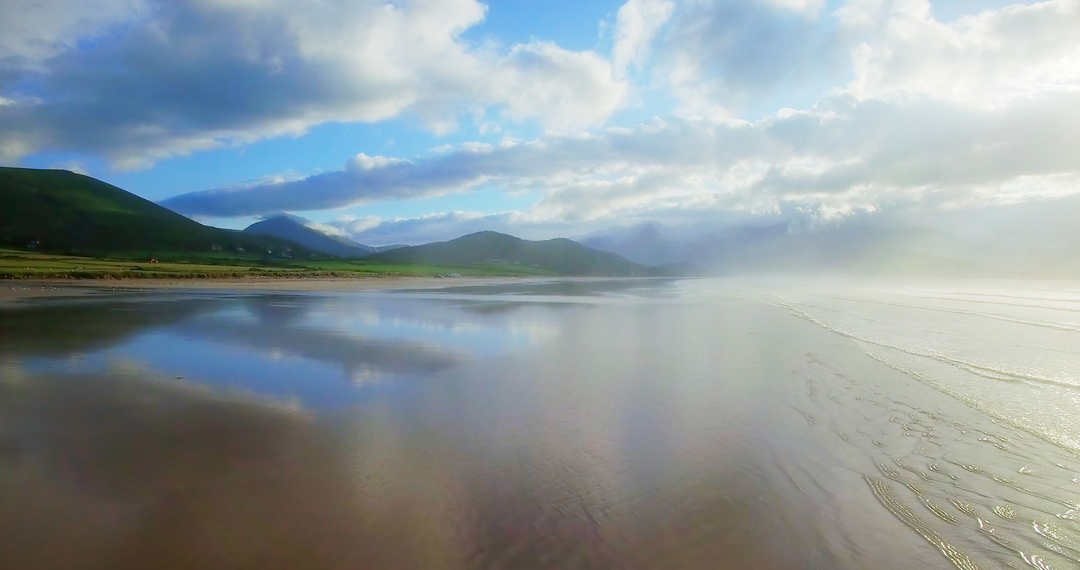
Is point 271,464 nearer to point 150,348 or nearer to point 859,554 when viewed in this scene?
point 859,554

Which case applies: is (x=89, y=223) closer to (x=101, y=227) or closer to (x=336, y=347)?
(x=101, y=227)

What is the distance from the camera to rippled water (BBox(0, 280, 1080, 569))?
5.08 metres

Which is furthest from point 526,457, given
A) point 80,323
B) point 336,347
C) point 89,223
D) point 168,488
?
point 89,223

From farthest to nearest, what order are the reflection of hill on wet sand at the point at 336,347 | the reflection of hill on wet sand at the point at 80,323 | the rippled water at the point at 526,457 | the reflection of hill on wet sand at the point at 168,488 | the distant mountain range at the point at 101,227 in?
1. the distant mountain range at the point at 101,227
2. the reflection of hill on wet sand at the point at 80,323
3. the reflection of hill on wet sand at the point at 336,347
4. the rippled water at the point at 526,457
5. the reflection of hill on wet sand at the point at 168,488

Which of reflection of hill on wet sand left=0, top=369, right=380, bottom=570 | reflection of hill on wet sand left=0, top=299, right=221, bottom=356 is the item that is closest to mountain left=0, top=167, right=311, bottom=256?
reflection of hill on wet sand left=0, top=299, right=221, bottom=356

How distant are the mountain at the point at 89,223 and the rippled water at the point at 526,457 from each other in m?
118

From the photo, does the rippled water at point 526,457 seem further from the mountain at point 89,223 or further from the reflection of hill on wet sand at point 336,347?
the mountain at point 89,223

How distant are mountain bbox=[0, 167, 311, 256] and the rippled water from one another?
118052 millimetres

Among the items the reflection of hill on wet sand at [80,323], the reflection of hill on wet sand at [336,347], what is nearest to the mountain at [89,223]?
the reflection of hill on wet sand at [80,323]

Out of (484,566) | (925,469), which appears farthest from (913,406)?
(484,566)

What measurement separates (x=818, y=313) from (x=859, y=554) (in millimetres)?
29984

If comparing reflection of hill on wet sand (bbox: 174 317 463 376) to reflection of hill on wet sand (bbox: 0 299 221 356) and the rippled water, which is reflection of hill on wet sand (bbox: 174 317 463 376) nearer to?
the rippled water

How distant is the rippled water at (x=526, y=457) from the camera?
200 inches

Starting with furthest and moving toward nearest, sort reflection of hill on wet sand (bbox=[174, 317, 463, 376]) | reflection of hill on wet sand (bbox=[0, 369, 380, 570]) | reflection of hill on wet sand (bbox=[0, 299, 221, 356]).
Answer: reflection of hill on wet sand (bbox=[0, 299, 221, 356]) < reflection of hill on wet sand (bbox=[174, 317, 463, 376]) < reflection of hill on wet sand (bbox=[0, 369, 380, 570])
